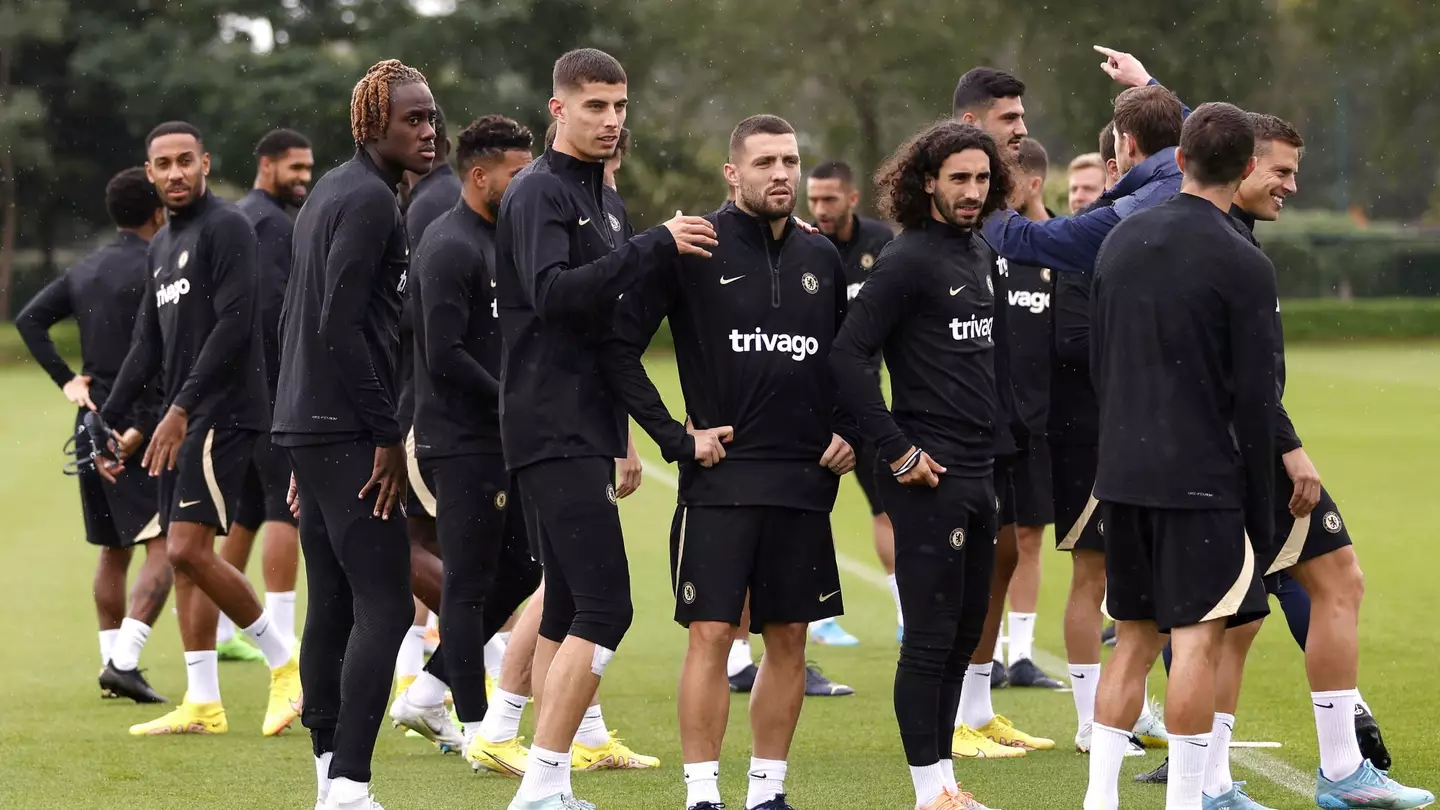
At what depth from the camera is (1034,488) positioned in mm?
8773

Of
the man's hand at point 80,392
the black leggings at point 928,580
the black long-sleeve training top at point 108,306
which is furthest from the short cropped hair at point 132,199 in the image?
the black leggings at point 928,580

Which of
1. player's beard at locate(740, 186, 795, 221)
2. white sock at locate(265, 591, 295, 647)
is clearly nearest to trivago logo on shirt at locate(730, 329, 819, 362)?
player's beard at locate(740, 186, 795, 221)

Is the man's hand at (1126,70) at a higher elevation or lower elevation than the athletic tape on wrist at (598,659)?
higher

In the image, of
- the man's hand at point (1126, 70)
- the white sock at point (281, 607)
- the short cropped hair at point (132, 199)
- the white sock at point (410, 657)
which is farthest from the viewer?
the short cropped hair at point (132, 199)

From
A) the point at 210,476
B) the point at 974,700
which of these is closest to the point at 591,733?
the point at 974,700

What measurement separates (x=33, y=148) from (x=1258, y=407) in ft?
170

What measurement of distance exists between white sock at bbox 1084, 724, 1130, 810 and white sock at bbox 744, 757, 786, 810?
0.95 m

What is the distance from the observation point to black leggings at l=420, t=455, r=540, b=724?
283 inches

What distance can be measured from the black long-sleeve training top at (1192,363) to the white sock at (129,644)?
521 centimetres

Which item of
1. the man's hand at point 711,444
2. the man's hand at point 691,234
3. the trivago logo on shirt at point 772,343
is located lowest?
the man's hand at point 711,444

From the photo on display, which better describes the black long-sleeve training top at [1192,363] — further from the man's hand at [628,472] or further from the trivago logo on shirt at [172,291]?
the trivago logo on shirt at [172,291]

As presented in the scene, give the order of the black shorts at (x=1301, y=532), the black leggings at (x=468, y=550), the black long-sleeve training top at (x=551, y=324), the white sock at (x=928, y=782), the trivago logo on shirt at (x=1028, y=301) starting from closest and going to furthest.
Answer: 1. the black long-sleeve training top at (x=551, y=324)
2. the white sock at (x=928, y=782)
3. the black shorts at (x=1301, y=532)
4. the black leggings at (x=468, y=550)
5. the trivago logo on shirt at (x=1028, y=301)

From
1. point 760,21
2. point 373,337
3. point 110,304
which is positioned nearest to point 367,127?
point 373,337

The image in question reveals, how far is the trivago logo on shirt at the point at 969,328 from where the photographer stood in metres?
6.22
